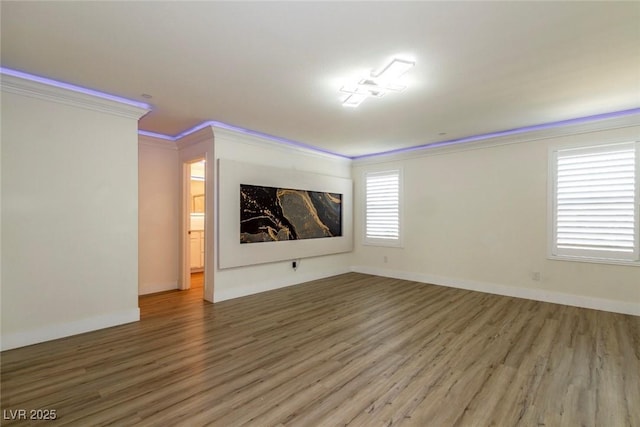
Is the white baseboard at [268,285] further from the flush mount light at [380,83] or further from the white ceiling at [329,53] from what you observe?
the flush mount light at [380,83]

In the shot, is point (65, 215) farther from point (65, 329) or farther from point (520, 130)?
point (520, 130)

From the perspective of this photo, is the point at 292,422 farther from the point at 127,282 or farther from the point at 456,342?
the point at 127,282

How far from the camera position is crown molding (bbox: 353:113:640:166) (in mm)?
3949

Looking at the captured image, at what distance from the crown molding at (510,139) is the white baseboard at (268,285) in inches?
104

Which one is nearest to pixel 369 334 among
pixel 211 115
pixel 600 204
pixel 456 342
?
pixel 456 342


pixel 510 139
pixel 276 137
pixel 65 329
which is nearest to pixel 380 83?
pixel 276 137

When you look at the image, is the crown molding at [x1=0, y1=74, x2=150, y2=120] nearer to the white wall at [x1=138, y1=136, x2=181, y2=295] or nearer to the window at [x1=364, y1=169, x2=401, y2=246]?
the white wall at [x1=138, y1=136, x2=181, y2=295]

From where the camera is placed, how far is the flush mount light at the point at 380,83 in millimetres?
2557

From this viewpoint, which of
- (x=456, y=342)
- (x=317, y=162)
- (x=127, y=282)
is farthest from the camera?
(x=317, y=162)

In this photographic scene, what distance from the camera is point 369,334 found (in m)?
3.22

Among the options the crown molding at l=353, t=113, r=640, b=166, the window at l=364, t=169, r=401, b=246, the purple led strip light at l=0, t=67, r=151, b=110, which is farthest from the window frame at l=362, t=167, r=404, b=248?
the purple led strip light at l=0, t=67, r=151, b=110

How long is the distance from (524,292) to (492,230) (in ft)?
3.45

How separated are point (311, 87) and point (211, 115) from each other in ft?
5.31

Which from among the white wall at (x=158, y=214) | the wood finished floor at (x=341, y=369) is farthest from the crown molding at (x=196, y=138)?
the wood finished floor at (x=341, y=369)
